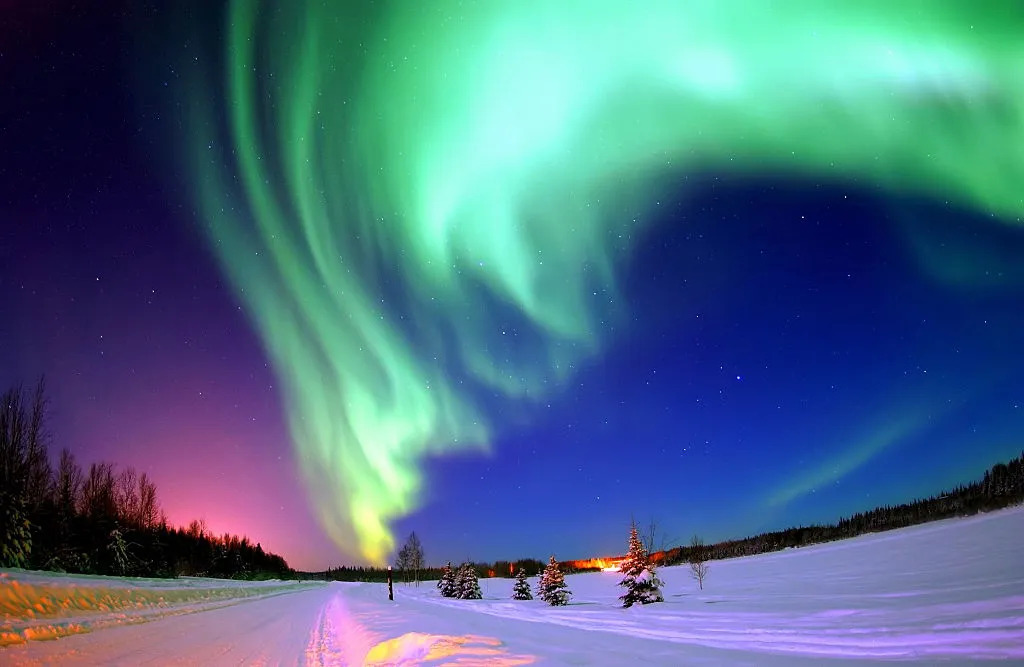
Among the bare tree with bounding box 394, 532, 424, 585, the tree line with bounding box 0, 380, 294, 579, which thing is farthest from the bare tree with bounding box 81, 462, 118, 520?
the bare tree with bounding box 394, 532, 424, 585

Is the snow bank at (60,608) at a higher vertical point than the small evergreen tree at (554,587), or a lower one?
higher

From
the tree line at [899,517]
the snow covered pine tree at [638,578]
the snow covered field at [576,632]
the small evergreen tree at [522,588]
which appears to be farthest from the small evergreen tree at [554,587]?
the tree line at [899,517]

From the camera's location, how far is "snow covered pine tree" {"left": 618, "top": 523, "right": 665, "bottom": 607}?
1108 inches

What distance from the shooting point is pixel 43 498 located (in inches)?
1598

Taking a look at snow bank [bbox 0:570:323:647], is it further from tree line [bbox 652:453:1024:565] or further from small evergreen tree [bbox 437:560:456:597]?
tree line [bbox 652:453:1024:565]

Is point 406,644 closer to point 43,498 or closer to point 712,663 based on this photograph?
point 712,663

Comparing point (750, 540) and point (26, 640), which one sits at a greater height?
point (26, 640)

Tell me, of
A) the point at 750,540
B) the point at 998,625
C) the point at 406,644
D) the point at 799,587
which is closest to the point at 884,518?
the point at 750,540

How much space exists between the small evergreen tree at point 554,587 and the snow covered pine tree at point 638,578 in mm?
5504

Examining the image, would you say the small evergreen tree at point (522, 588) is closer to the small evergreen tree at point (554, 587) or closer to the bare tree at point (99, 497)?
the small evergreen tree at point (554, 587)

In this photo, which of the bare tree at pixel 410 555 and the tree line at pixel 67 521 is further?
the bare tree at pixel 410 555

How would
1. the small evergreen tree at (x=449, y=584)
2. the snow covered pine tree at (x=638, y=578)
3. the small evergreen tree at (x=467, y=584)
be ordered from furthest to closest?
the small evergreen tree at (x=449, y=584)
the small evergreen tree at (x=467, y=584)
the snow covered pine tree at (x=638, y=578)

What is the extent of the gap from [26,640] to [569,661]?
1268 centimetres

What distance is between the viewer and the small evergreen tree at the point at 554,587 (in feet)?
110
